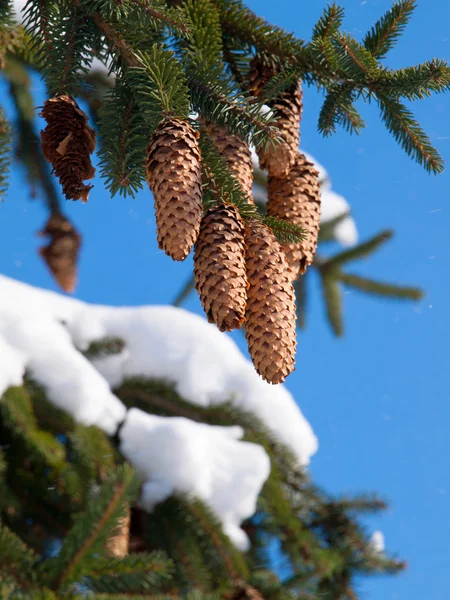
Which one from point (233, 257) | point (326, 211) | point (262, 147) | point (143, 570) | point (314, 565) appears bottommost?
point (143, 570)

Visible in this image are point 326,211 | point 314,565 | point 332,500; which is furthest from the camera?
point 326,211

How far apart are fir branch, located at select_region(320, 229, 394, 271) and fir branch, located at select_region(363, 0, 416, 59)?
8.16 feet

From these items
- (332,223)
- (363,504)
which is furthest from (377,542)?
(332,223)

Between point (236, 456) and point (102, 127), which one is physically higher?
point (236, 456)

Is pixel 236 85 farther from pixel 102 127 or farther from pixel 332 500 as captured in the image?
pixel 332 500

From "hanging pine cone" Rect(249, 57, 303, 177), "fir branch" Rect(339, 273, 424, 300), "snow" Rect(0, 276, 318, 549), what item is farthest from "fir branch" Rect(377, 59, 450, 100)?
"fir branch" Rect(339, 273, 424, 300)

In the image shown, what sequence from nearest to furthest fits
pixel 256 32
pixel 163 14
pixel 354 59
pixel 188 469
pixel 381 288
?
1. pixel 163 14
2. pixel 354 59
3. pixel 256 32
4. pixel 188 469
5. pixel 381 288

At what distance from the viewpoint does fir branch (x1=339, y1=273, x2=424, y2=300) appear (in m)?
3.84

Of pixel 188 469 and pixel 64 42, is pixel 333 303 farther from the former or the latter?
pixel 64 42

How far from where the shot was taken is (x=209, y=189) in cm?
98

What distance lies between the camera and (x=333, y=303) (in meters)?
4.06

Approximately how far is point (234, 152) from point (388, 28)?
40 centimetres

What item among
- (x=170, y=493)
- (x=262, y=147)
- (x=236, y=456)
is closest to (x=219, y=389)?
(x=236, y=456)

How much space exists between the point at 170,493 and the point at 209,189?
7.43 feet
